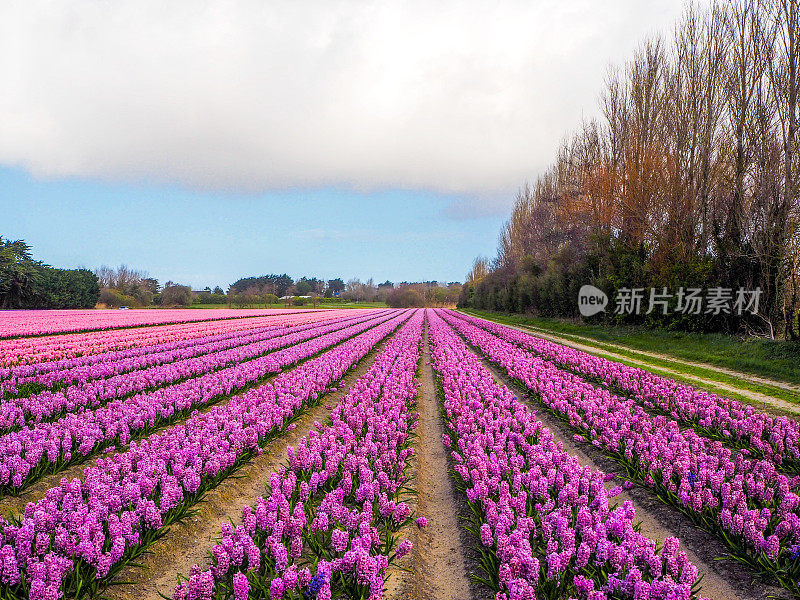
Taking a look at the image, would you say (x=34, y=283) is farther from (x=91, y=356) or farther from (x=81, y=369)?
(x=81, y=369)

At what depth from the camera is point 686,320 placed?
1919 cm

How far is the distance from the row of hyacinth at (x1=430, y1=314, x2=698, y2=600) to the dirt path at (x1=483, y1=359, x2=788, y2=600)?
22 centimetres

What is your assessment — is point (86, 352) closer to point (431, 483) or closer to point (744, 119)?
point (431, 483)

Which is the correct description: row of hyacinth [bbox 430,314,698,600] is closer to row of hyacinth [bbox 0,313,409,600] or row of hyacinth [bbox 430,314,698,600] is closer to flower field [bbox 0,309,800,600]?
flower field [bbox 0,309,800,600]

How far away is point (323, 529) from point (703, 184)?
23.5 meters

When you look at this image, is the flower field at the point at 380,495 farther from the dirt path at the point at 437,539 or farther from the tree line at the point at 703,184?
the tree line at the point at 703,184

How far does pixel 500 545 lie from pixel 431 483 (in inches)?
82.8

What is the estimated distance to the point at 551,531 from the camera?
3500 millimetres

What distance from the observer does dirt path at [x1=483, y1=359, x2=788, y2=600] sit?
10.7 ft

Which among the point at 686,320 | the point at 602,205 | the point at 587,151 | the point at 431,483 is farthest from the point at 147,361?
the point at 587,151

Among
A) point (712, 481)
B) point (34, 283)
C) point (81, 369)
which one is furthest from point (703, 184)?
point (34, 283)

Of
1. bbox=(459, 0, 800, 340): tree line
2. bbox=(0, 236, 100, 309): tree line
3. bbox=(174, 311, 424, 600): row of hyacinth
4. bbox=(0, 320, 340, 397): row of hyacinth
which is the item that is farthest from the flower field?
bbox=(0, 236, 100, 309): tree line

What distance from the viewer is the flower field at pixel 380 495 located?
10.0 ft

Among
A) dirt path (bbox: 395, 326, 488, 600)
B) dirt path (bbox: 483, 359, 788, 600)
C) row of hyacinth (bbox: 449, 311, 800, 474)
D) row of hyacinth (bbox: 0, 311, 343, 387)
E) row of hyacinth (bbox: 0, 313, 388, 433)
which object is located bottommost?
dirt path (bbox: 395, 326, 488, 600)
